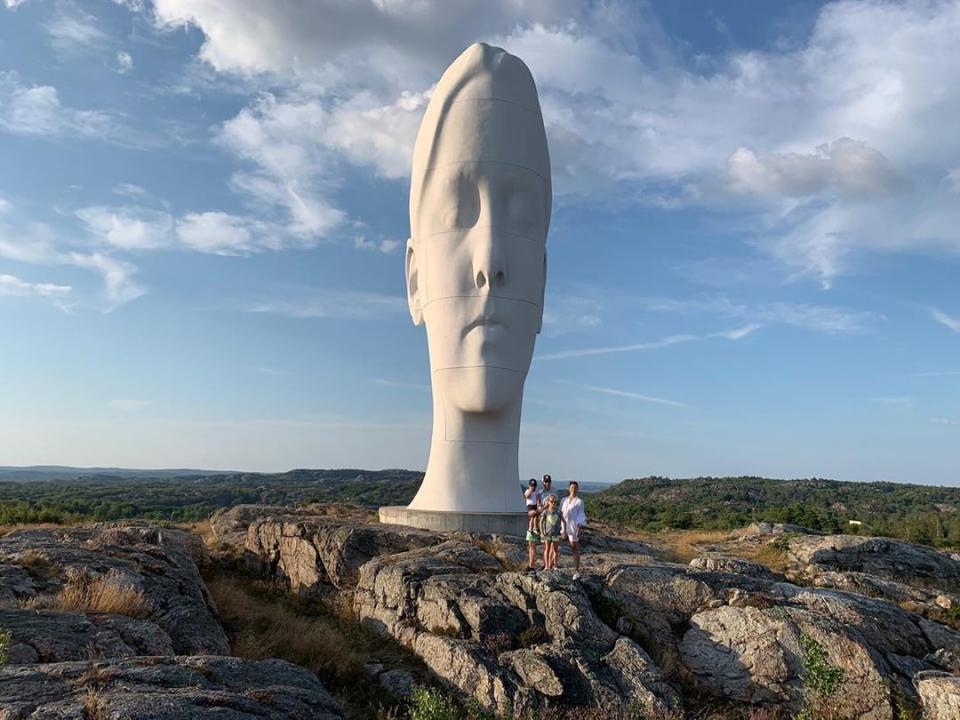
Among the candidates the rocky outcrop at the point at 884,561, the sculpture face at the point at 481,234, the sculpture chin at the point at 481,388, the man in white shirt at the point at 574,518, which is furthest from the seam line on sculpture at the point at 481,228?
the rocky outcrop at the point at 884,561

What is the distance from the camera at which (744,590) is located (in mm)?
10352

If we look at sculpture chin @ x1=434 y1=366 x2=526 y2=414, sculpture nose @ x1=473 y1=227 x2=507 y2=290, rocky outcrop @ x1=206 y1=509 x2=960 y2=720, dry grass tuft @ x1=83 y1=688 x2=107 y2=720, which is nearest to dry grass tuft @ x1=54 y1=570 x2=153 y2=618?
rocky outcrop @ x1=206 y1=509 x2=960 y2=720

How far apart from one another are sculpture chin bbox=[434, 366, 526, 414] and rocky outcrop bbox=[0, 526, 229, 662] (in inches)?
270

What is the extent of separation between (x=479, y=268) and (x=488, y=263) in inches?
9.7

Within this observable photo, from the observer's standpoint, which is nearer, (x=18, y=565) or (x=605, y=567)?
(x=18, y=565)

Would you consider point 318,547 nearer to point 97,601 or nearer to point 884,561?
point 97,601

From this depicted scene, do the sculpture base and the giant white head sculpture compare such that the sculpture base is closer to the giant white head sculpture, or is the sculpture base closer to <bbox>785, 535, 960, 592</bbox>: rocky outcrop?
the giant white head sculpture

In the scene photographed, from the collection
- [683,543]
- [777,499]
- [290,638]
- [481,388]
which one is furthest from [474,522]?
[777,499]

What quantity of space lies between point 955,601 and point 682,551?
25.4 ft

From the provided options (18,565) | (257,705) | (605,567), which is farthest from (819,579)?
(18,565)

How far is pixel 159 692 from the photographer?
4781mm

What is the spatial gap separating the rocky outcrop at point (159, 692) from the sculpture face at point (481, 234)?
11.2m

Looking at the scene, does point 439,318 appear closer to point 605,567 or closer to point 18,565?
point 605,567

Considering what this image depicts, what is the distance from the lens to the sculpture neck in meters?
16.5
